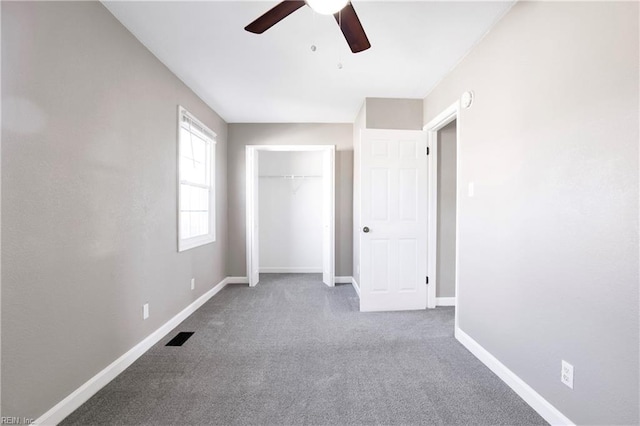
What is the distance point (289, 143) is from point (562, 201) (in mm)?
3579

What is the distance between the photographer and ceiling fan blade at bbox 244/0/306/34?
1.40m

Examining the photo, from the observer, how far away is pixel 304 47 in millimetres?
2344

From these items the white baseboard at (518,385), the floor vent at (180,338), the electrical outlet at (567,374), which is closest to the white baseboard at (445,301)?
the white baseboard at (518,385)

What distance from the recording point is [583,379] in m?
1.40

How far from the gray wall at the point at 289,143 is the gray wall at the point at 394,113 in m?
1.10

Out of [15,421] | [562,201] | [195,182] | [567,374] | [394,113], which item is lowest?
[15,421]

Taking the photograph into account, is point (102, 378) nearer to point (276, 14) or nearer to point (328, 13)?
point (276, 14)

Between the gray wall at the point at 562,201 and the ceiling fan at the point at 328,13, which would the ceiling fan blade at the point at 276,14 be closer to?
the ceiling fan at the point at 328,13

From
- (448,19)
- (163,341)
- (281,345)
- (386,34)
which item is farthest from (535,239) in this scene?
(163,341)

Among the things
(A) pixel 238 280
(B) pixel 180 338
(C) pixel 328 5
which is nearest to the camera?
(C) pixel 328 5

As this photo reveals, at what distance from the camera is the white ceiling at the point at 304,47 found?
1921 mm

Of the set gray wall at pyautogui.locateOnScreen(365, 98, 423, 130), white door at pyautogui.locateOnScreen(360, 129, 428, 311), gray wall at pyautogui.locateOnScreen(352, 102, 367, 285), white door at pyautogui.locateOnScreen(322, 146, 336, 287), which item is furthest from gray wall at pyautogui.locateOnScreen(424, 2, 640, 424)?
white door at pyautogui.locateOnScreen(322, 146, 336, 287)

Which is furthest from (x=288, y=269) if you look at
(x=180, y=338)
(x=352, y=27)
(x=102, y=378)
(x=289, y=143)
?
(x=352, y=27)

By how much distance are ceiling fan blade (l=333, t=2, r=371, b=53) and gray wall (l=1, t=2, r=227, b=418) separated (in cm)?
156
